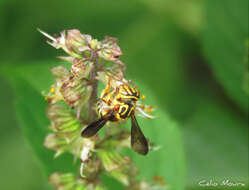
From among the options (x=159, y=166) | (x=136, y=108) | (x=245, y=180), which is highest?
(x=136, y=108)

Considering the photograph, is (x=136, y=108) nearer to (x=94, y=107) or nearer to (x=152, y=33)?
(x=94, y=107)

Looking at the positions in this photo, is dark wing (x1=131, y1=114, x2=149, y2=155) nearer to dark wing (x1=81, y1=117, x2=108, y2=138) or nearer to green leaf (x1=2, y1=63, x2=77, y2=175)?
dark wing (x1=81, y1=117, x2=108, y2=138)

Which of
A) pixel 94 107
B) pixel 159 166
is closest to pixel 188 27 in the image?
pixel 159 166

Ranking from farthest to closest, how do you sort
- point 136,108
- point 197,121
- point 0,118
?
Answer: 1. point 0,118
2. point 197,121
3. point 136,108

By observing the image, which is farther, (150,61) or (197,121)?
(150,61)

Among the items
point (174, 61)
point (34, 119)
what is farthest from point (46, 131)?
point (174, 61)

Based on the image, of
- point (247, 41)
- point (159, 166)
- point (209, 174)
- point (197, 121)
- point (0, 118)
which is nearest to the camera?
point (159, 166)

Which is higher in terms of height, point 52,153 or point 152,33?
point 152,33

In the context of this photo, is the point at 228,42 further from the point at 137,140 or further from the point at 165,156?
the point at 137,140
